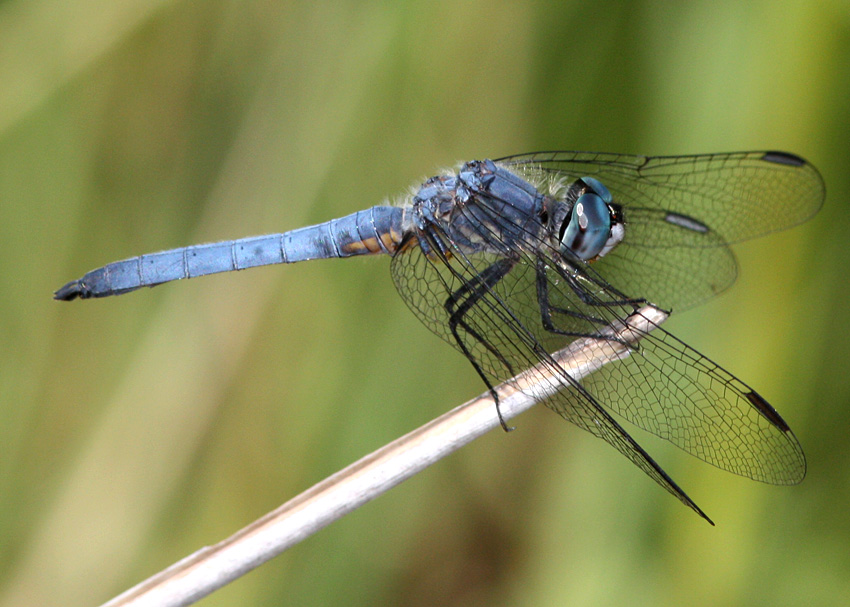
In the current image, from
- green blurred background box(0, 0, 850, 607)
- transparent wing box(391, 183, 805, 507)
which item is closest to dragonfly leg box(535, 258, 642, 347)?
transparent wing box(391, 183, 805, 507)

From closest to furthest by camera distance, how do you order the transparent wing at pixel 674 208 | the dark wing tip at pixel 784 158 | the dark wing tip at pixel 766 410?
the dark wing tip at pixel 766 410 → the dark wing tip at pixel 784 158 → the transparent wing at pixel 674 208

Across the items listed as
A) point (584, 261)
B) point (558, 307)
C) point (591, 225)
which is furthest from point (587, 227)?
point (558, 307)

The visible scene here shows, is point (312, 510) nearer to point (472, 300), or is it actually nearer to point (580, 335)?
point (580, 335)

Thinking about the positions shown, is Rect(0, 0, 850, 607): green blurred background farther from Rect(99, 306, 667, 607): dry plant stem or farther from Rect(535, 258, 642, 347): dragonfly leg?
Rect(99, 306, 667, 607): dry plant stem

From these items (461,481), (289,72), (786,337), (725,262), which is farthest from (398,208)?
(786,337)

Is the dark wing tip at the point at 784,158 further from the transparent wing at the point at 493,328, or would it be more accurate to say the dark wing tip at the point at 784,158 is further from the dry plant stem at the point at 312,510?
the dry plant stem at the point at 312,510

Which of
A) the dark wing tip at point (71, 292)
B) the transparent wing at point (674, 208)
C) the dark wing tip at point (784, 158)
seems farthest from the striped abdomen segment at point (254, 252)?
the dark wing tip at point (784, 158)
